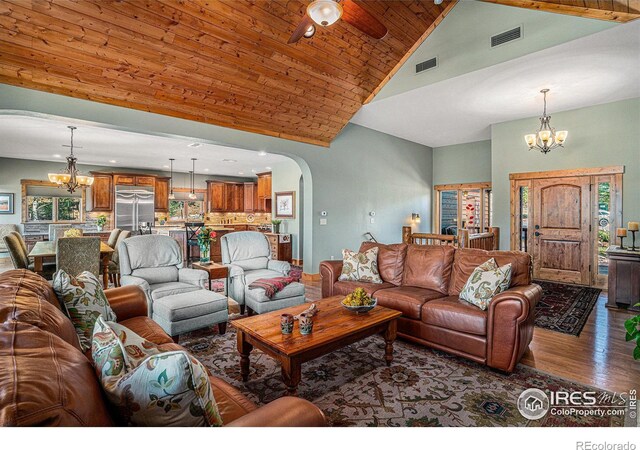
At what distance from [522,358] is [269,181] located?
8322mm

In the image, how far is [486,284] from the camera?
2869mm

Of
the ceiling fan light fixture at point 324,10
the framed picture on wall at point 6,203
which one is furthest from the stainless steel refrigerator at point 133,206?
the ceiling fan light fixture at point 324,10

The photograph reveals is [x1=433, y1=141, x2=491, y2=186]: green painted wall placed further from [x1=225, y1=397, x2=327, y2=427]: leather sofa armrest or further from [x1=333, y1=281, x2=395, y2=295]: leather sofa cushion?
[x1=225, y1=397, x2=327, y2=427]: leather sofa armrest

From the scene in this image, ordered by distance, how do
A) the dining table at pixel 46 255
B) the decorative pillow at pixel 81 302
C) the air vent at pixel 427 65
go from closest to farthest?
the decorative pillow at pixel 81 302 → the dining table at pixel 46 255 → the air vent at pixel 427 65

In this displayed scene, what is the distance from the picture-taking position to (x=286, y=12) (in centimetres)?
354

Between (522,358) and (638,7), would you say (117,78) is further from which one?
(638,7)

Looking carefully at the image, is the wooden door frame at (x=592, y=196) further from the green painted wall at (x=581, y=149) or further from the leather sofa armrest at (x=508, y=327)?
the leather sofa armrest at (x=508, y=327)

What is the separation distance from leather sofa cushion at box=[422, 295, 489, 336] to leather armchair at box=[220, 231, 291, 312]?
1.97 metres

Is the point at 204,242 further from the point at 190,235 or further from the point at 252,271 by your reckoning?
the point at 190,235

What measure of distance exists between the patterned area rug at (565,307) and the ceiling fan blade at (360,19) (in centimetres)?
360

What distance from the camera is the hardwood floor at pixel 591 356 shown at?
8.27 feet

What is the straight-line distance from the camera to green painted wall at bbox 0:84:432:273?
145 inches

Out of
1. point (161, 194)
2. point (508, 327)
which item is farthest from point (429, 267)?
point (161, 194)
